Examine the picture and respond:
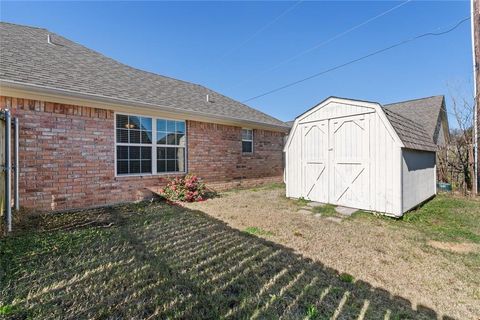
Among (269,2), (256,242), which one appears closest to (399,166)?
(256,242)

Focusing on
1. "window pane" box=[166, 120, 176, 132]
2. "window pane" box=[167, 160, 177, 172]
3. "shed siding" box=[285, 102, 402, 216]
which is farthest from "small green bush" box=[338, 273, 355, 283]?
"window pane" box=[166, 120, 176, 132]

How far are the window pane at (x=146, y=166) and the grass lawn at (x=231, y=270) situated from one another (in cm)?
230

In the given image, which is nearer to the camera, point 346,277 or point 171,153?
point 346,277

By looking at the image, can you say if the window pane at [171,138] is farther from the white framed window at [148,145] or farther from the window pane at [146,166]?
the window pane at [146,166]

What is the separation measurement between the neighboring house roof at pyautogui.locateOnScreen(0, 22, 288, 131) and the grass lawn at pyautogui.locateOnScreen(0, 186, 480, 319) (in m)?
3.30

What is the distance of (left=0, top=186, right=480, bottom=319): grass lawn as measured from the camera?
80.2 inches

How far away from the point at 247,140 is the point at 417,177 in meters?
6.42

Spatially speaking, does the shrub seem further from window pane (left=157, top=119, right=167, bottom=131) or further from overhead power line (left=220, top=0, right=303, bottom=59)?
overhead power line (left=220, top=0, right=303, bottom=59)

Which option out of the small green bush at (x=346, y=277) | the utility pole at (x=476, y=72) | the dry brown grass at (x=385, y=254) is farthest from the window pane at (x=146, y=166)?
the utility pole at (x=476, y=72)

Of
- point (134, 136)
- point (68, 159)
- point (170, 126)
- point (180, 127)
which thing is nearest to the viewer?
point (68, 159)

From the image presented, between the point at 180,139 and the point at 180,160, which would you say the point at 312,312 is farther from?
the point at 180,139

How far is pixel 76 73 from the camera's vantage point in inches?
255

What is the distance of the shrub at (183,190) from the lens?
6.94 m

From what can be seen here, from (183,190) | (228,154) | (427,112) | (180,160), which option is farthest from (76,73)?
(427,112)
